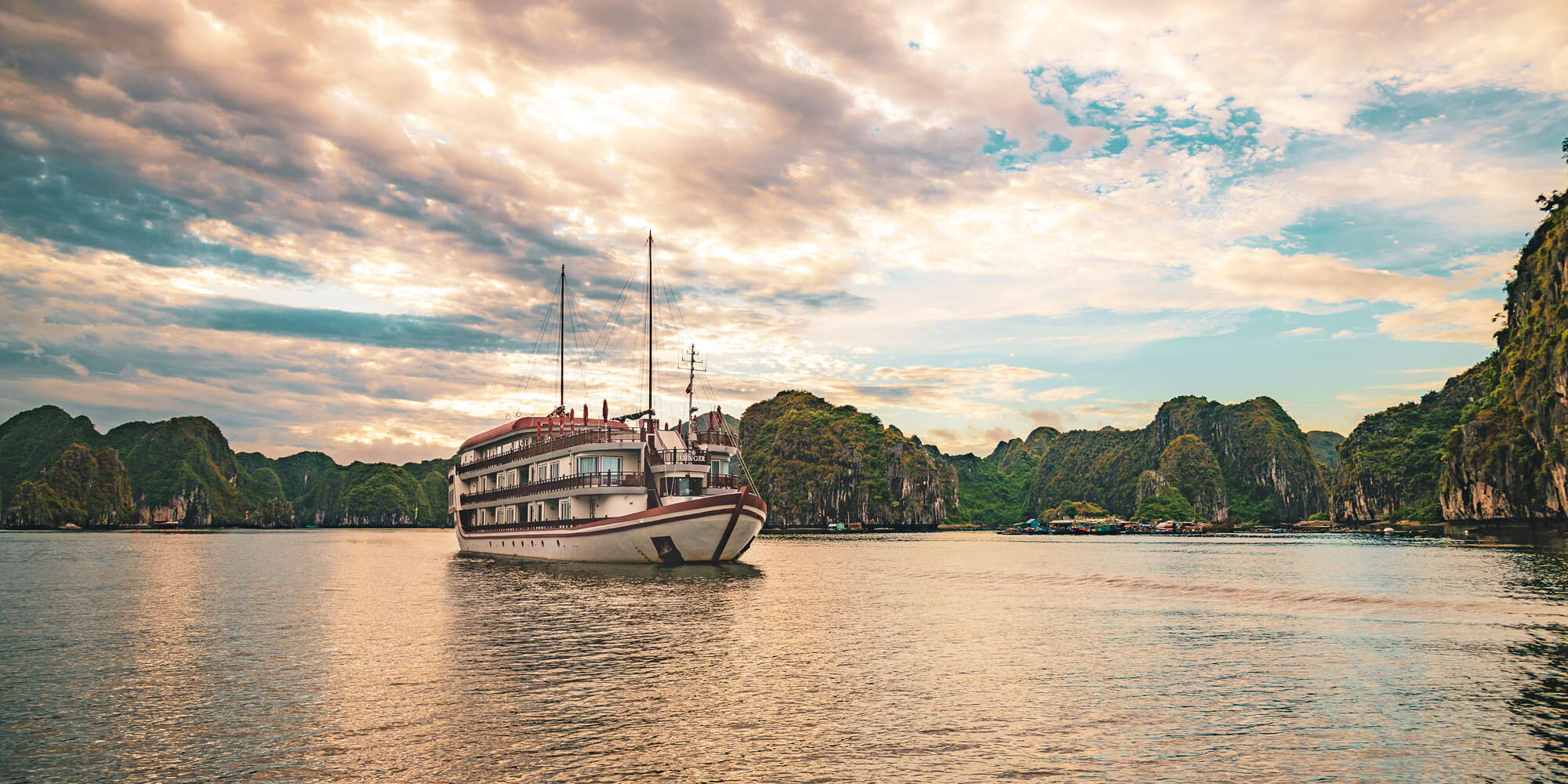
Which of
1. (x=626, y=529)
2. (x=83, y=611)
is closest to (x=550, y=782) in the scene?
(x=83, y=611)

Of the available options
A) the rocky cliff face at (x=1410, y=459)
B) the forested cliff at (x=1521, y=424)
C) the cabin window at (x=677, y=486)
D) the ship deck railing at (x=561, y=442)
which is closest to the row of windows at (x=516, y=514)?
the ship deck railing at (x=561, y=442)

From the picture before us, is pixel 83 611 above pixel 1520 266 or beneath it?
beneath

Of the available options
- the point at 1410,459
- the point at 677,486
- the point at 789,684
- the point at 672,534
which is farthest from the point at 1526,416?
the point at 789,684

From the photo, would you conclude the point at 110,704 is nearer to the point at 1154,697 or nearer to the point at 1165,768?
the point at 1165,768

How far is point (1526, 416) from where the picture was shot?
106 meters

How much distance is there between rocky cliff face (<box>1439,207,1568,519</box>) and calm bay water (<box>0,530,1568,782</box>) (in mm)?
69338

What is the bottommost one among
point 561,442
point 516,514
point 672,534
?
point 672,534

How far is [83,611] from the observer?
38094 millimetres

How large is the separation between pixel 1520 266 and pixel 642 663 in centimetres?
15528

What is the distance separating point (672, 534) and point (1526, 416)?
4518 inches

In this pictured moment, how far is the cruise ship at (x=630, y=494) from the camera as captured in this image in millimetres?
55781

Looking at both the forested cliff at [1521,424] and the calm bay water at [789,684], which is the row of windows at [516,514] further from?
the forested cliff at [1521,424]

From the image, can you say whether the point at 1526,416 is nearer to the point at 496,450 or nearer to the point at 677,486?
the point at 677,486

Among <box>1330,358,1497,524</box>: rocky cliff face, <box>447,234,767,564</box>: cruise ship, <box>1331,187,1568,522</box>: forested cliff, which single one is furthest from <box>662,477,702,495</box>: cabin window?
<box>1330,358,1497,524</box>: rocky cliff face
